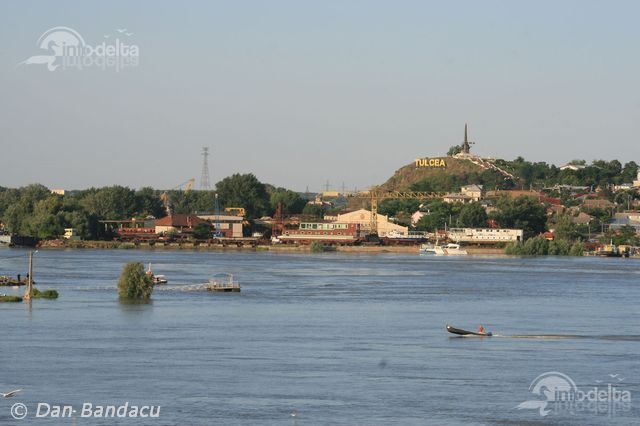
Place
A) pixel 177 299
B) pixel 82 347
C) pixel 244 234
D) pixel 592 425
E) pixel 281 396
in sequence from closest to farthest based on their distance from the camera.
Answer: pixel 592 425, pixel 281 396, pixel 82 347, pixel 177 299, pixel 244 234

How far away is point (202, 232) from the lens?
122062mm

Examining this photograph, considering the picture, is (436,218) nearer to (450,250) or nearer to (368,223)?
(368,223)

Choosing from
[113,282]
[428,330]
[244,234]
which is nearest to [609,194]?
[244,234]

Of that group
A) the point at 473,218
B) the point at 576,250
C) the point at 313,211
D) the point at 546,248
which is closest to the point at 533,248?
the point at 546,248

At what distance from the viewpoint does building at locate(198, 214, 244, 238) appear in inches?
4953

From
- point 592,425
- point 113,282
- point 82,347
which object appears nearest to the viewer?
point 592,425

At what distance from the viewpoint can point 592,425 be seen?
874 inches

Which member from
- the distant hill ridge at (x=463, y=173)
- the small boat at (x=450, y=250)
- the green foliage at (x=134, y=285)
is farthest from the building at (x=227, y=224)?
the green foliage at (x=134, y=285)

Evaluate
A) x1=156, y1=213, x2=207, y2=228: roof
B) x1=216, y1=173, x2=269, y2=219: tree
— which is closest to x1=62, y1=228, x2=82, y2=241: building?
x1=156, y1=213, x2=207, y2=228: roof

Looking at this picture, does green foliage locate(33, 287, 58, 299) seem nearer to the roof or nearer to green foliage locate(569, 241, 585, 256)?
green foliage locate(569, 241, 585, 256)

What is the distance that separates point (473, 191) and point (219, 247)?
56817 mm

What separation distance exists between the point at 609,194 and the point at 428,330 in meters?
125

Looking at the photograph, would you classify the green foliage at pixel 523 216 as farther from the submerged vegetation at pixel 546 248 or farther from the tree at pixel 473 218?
the submerged vegetation at pixel 546 248

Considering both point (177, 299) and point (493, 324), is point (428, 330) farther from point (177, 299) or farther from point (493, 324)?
point (177, 299)
